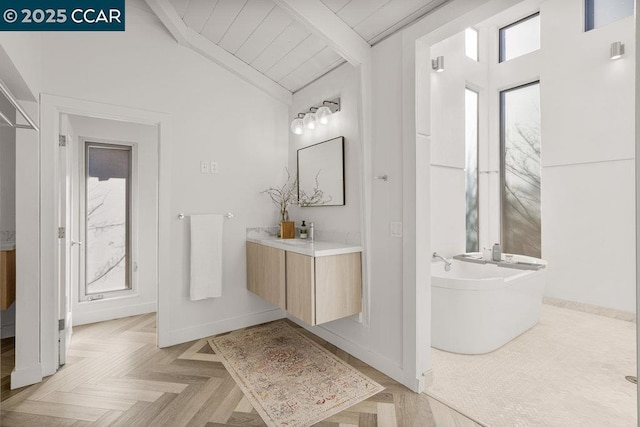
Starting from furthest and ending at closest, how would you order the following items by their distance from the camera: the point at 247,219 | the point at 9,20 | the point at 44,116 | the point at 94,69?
the point at 247,219, the point at 94,69, the point at 44,116, the point at 9,20

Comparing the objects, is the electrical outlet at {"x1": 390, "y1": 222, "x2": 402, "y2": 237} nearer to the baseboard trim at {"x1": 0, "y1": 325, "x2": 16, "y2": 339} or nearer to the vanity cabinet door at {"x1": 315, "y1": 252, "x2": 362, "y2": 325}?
the vanity cabinet door at {"x1": 315, "y1": 252, "x2": 362, "y2": 325}

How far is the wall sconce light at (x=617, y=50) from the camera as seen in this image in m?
3.33

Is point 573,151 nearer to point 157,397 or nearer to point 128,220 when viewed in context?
point 157,397

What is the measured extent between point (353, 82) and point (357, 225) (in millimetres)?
1149

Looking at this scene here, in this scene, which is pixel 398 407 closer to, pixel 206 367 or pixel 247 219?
pixel 206 367

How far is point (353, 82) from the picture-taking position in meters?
2.62

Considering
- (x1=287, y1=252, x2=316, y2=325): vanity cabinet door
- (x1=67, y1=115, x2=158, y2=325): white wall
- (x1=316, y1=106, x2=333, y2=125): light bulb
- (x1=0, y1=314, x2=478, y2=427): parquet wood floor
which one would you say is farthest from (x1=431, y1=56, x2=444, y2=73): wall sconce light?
(x1=67, y1=115, x2=158, y2=325): white wall

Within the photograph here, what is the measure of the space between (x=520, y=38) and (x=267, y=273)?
14.3 ft

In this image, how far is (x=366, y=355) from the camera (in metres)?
2.47

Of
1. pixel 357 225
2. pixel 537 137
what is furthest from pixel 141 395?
pixel 537 137

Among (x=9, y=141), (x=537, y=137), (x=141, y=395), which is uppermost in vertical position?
(x=537, y=137)

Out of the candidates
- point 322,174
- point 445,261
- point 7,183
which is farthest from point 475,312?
point 7,183

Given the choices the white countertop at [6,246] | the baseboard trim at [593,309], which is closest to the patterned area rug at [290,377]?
the white countertop at [6,246]

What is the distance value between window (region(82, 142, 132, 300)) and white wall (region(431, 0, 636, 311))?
3457 millimetres
